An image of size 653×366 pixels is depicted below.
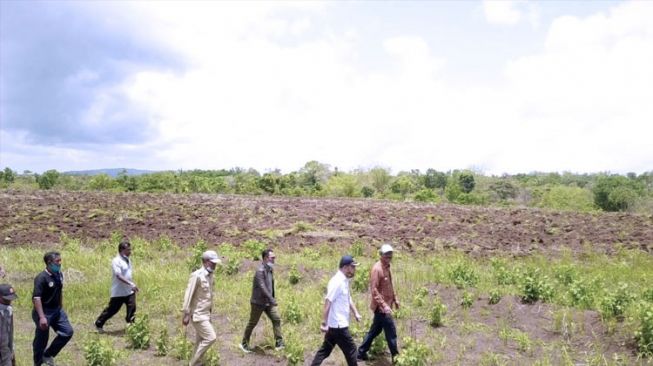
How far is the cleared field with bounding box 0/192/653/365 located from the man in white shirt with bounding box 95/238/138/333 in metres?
0.37

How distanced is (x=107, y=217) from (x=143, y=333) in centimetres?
1653

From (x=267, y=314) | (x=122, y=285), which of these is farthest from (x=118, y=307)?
(x=267, y=314)

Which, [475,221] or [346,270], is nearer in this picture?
[346,270]

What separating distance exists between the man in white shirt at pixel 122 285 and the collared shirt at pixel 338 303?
4.24 m

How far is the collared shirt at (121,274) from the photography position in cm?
980

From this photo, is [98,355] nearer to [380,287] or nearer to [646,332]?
[380,287]

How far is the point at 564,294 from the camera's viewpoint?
1211cm

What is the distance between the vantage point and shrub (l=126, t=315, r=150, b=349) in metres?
Answer: 9.52

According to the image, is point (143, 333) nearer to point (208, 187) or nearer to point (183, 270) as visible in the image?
point (183, 270)

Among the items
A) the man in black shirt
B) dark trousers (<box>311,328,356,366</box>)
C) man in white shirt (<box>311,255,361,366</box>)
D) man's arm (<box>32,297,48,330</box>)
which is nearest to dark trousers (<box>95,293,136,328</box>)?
the man in black shirt

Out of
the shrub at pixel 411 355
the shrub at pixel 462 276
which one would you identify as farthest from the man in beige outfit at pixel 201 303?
the shrub at pixel 462 276

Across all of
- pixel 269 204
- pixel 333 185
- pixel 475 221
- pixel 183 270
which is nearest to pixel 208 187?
pixel 333 185

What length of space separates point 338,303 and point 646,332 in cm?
568

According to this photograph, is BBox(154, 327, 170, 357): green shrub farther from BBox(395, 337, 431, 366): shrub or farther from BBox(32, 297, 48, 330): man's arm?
BBox(395, 337, 431, 366): shrub
